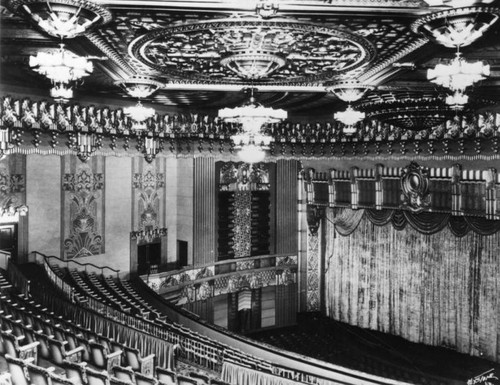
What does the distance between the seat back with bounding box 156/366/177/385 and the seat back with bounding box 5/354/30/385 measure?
1577mm

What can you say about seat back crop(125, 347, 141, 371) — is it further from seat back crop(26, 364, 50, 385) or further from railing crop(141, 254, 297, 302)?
railing crop(141, 254, 297, 302)

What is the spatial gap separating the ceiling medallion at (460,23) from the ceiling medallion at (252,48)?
1.71 metres

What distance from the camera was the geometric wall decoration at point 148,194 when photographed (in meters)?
14.3

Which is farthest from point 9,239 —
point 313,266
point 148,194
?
point 313,266

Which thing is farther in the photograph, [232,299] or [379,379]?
[232,299]

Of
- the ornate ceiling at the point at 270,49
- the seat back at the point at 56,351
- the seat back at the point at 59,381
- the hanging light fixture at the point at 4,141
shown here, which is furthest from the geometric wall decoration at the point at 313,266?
the seat back at the point at 59,381

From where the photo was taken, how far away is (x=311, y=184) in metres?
16.0

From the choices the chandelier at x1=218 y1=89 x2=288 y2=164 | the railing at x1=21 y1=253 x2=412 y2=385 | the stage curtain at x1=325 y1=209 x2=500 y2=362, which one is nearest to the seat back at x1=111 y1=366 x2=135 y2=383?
the railing at x1=21 y1=253 x2=412 y2=385

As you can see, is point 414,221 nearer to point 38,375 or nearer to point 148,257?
point 148,257

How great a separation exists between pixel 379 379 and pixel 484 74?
12.5 feet

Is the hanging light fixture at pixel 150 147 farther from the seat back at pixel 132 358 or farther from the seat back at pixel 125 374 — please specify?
the seat back at pixel 125 374

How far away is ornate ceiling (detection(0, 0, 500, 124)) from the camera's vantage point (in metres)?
5.27

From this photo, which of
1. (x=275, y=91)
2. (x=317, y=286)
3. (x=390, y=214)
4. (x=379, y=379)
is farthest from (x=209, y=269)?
(x=379, y=379)

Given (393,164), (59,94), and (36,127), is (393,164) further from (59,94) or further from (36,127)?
(59,94)
